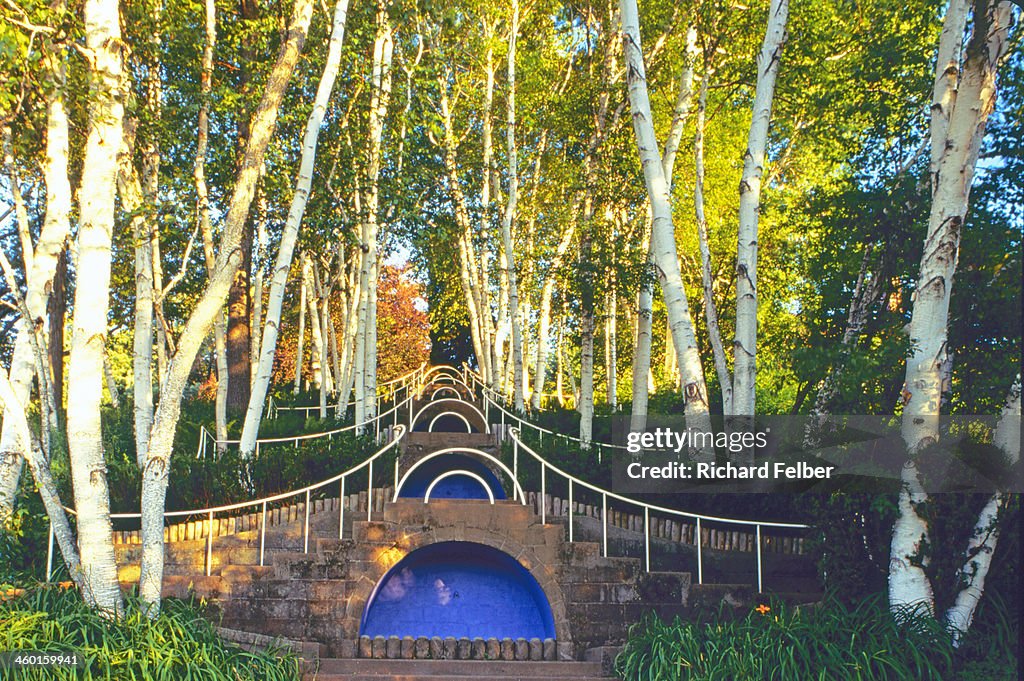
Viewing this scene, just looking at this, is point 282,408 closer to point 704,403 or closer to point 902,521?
point 704,403

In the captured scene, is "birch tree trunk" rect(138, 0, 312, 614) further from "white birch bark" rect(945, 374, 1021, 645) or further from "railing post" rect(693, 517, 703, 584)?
"white birch bark" rect(945, 374, 1021, 645)

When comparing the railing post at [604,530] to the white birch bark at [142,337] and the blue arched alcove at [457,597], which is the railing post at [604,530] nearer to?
the blue arched alcove at [457,597]

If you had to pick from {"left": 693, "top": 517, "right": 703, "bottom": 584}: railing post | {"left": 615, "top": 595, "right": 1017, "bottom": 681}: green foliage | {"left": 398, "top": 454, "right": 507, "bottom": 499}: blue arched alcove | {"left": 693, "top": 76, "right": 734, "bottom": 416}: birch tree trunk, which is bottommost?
{"left": 615, "top": 595, "right": 1017, "bottom": 681}: green foliage

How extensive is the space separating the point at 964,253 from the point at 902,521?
321 cm

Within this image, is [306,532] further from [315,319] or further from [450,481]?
[315,319]

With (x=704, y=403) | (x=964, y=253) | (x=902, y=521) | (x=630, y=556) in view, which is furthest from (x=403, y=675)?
(x=964, y=253)

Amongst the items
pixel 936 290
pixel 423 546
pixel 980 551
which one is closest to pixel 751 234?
pixel 936 290

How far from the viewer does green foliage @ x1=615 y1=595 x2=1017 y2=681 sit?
280 inches

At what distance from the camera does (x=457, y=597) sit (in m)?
9.38

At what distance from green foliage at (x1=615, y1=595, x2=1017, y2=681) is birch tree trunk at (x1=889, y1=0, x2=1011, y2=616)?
14.3 inches

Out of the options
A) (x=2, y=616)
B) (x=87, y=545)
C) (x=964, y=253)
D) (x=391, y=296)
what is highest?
(x=391, y=296)

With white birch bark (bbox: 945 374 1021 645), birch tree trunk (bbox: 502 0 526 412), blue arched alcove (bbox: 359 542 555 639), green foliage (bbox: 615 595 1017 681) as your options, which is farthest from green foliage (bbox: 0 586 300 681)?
birch tree trunk (bbox: 502 0 526 412)

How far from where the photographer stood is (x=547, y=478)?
11.0m

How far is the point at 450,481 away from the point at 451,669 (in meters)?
6.67
